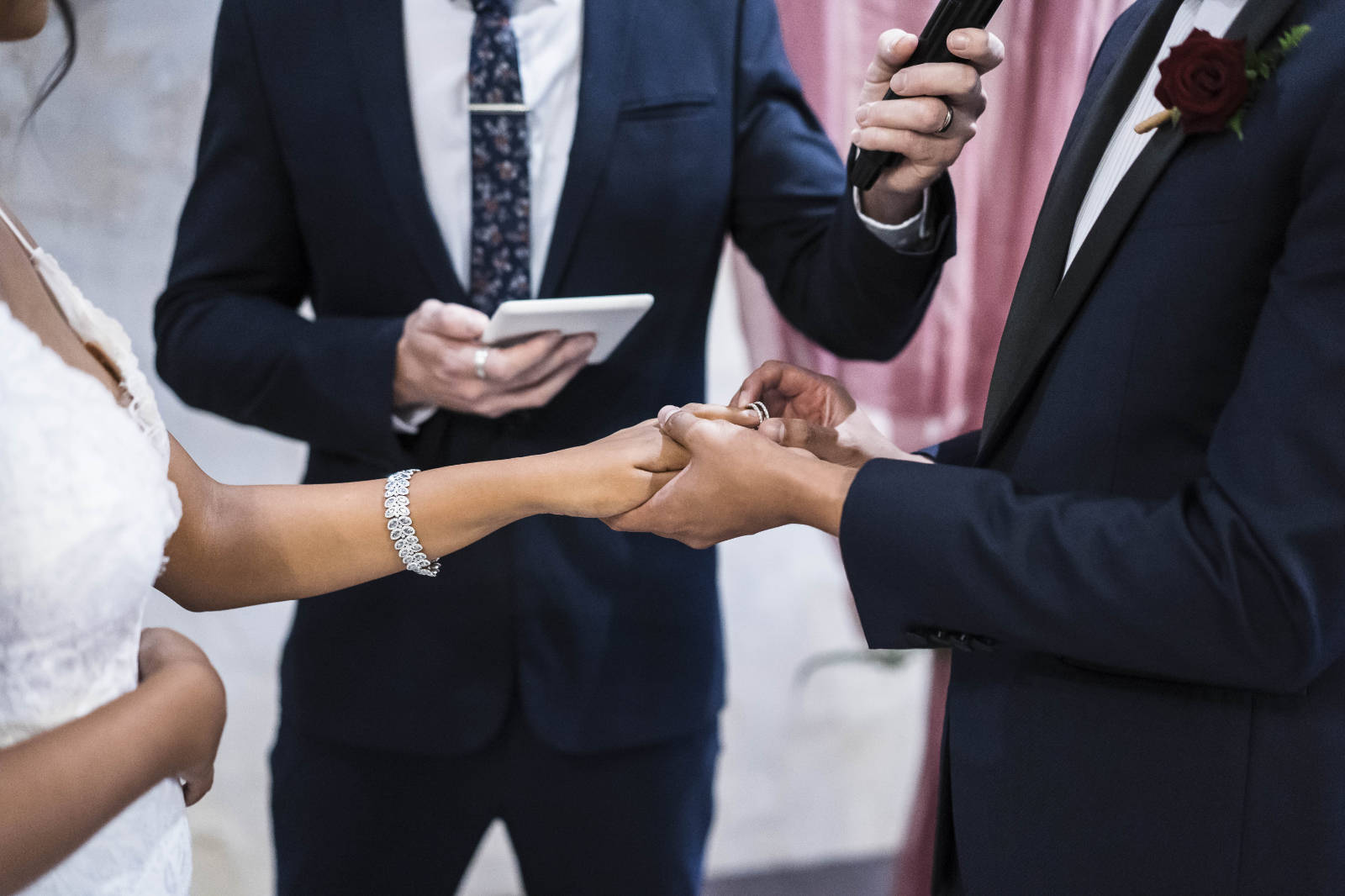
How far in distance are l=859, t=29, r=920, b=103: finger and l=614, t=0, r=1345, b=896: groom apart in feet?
0.62

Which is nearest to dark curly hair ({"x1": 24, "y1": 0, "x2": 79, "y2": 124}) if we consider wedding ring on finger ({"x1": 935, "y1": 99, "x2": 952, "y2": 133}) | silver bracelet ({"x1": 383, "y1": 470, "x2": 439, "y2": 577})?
silver bracelet ({"x1": 383, "y1": 470, "x2": 439, "y2": 577})

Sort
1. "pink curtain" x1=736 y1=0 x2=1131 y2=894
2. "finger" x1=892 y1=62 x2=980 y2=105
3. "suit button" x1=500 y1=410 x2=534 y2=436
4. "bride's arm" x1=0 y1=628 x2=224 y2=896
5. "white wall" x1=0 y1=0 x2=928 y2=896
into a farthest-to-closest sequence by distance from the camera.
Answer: "pink curtain" x1=736 y1=0 x2=1131 y2=894, "white wall" x1=0 y1=0 x2=928 y2=896, "suit button" x1=500 y1=410 x2=534 y2=436, "finger" x1=892 y1=62 x2=980 y2=105, "bride's arm" x1=0 y1=628 x2=224 y2=896

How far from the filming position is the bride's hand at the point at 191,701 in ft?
2.59

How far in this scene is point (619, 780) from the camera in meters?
1.38

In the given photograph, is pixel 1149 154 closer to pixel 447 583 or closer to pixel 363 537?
pixel 363 537

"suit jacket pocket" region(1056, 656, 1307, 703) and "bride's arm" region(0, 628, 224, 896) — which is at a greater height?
"bride's arm" region(0, 628, 224, 896)

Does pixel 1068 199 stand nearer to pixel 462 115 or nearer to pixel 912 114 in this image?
→ pixel 912 114

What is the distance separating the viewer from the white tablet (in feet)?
3.76

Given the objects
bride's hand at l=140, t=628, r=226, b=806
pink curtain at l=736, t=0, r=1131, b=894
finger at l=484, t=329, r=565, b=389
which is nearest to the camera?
bride's hand at l=140, t=628, r=226, b=806

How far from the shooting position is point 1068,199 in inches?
37.0

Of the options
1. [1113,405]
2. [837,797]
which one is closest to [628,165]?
[1113,405]

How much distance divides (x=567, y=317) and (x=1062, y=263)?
0.52m

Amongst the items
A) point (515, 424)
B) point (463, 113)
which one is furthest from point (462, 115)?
point (515, 424)

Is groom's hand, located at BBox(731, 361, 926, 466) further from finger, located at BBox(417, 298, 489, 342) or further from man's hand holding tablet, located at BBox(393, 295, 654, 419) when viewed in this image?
finger, located at BBox(417, 298, 489, 342)
